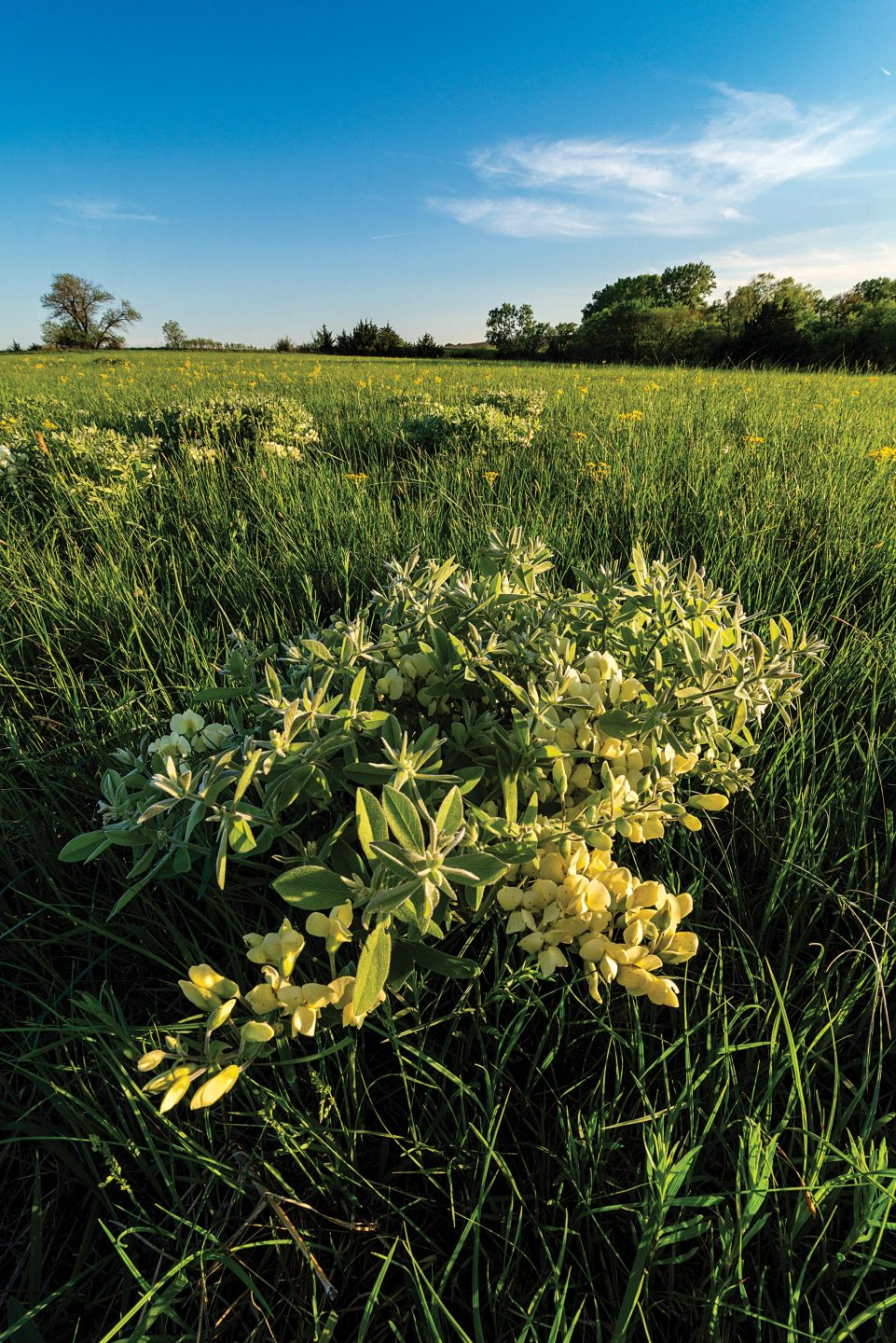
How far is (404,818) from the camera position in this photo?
2.36ft

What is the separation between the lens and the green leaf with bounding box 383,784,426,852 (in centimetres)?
72

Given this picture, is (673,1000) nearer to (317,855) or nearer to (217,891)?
(317,855)

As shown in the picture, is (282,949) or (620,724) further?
(620,724)

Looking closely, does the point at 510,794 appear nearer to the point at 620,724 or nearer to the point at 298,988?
the point at 620,724

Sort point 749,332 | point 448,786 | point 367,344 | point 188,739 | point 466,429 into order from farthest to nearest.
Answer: point 367,344 → point 749,332 → point 466,429 → point 188,739 → point 448,786

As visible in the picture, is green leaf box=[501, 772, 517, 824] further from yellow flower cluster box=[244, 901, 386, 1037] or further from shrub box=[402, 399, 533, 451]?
shrub box=[402, 399, 533, 451]

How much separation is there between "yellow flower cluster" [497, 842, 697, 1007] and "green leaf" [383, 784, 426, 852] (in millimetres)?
230

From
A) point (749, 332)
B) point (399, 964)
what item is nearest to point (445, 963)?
point (399, 964)

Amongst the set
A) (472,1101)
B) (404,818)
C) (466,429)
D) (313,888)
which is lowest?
(472,1101)

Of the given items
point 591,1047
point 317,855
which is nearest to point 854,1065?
point 591,1047

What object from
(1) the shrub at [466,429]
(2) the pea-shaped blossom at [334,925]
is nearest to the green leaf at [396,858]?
(2) the pea-shaped blossom at [334,925]

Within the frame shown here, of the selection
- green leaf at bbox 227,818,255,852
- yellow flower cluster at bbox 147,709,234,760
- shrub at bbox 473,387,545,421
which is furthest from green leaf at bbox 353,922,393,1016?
shrub at bbox 473,387,545,421

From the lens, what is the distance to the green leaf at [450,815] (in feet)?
2.44

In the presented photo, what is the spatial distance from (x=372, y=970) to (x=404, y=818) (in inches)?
7.0
